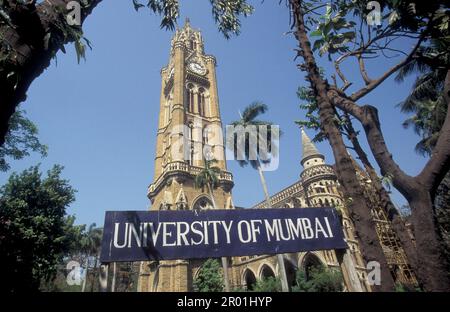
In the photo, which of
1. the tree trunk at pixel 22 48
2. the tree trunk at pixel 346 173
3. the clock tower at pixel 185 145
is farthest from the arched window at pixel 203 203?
the tree trunk at pixel 22 48

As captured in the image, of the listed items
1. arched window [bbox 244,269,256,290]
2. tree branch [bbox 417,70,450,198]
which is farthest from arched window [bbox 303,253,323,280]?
tree branch [bbox 417,70,450,198]

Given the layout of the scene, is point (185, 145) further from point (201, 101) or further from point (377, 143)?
point (377, 143)

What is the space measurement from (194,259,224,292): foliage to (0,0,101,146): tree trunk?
21.8m

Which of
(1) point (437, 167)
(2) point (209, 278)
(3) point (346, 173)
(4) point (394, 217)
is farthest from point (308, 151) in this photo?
(1) point (437, 167)

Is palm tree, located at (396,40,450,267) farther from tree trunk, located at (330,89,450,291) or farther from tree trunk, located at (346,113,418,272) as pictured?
tree trunk, located at (330,89,450,291)

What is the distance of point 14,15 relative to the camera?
131 inches

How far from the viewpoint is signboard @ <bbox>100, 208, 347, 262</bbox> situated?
345 cm

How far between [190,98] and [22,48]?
109 ft

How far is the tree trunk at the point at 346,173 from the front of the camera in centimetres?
319

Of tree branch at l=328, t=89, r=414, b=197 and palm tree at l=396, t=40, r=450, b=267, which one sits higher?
palm tree at l=396, t=40, r=450, b=267

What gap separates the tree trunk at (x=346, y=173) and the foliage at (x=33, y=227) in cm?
1385
